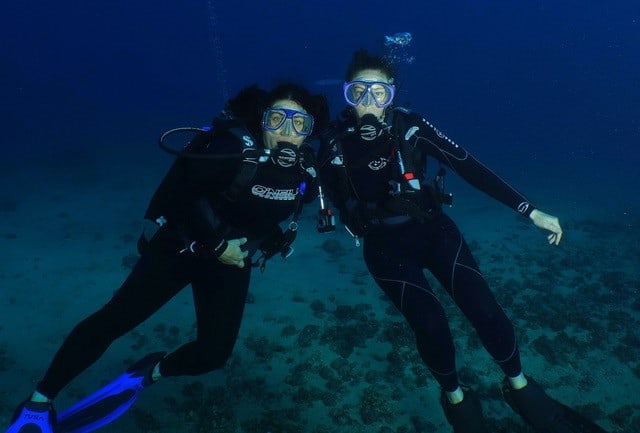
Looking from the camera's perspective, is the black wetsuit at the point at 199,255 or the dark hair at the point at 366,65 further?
the dark hair at the point at 366,65

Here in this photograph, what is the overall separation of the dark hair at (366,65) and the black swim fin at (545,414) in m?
3.79

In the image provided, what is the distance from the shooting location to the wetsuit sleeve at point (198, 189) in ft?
12.5

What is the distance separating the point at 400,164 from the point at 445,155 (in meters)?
0.67

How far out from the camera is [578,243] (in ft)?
44.3

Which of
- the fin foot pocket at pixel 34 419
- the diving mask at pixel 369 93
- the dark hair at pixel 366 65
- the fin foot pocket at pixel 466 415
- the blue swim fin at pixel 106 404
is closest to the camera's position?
the fin foot pocket at pixel 34 419

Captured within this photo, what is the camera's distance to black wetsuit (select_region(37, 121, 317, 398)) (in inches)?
152

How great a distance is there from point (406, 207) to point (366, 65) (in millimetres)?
1810

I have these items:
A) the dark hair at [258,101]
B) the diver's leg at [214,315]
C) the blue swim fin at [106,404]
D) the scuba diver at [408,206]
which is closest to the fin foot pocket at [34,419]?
the blue swim fin at [106,404]

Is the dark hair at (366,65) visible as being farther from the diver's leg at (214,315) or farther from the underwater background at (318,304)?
the diver's leg at (214,315)

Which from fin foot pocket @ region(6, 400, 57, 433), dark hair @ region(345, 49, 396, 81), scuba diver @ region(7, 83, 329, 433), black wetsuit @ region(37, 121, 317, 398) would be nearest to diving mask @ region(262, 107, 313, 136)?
scuba diver @ region(7, 83, 329, 433)

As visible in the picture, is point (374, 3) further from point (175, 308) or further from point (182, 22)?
point (175, 308)

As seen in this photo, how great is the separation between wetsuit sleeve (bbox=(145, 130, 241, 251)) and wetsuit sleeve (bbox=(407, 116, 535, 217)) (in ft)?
7.28

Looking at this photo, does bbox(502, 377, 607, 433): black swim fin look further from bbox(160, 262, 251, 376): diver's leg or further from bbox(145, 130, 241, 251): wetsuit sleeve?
bbox(145, 130, 241, 251): wetsuit sleeve

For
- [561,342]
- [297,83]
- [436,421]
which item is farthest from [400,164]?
[561,342]
